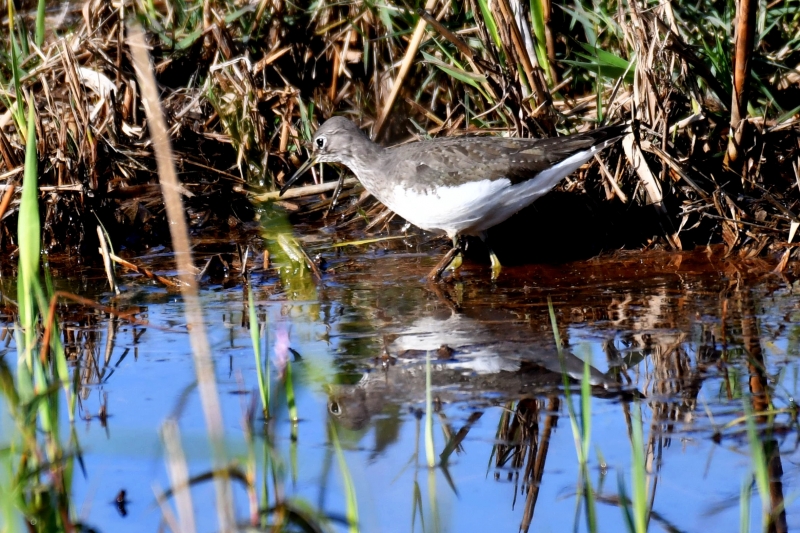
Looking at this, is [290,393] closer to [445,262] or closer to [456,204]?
[456,204]

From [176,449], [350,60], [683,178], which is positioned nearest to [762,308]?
[683,178]

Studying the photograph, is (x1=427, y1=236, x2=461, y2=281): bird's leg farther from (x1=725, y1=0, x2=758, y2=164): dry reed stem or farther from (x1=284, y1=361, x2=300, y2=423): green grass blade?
(x1=284, y1=361, x2=300, y2=423): green grass blade

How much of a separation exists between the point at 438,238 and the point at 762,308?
231 cm

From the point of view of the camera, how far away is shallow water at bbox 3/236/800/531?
10.6 ft

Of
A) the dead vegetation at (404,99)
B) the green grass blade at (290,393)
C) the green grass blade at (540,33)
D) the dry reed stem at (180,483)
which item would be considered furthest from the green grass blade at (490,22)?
the dry reed stem at (180,483)

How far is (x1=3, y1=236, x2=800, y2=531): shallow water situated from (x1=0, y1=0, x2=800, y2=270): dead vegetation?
59 cm

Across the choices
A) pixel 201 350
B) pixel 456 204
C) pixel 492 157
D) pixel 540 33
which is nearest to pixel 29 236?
pixel 201 350

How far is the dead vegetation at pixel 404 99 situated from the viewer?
5.74m

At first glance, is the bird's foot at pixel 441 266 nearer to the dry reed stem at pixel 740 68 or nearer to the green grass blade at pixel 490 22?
the green grass blade at pixel 490 22

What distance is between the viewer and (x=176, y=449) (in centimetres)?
239

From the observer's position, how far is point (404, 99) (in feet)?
23.1

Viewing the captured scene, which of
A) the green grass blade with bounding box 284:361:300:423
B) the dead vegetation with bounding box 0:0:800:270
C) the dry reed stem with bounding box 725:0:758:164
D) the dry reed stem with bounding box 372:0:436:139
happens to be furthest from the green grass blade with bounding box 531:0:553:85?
the green grass blade with bounding box 284:361:300:423

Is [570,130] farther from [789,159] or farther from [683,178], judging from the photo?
[789,159]

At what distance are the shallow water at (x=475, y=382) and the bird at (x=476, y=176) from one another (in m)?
0.38
